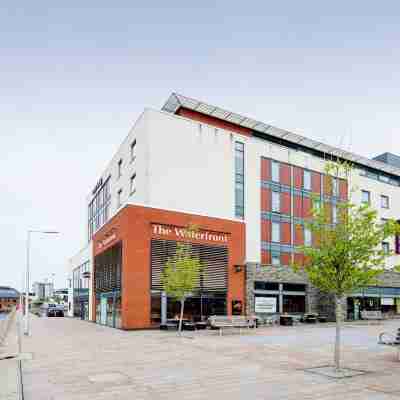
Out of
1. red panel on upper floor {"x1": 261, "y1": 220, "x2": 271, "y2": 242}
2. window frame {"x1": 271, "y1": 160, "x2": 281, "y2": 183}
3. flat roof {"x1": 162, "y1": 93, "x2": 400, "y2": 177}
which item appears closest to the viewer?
flat roof {"x1": 162, "y1": 93, "x2": 400, "y2": 177}

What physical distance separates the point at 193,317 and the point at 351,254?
19.2 metres

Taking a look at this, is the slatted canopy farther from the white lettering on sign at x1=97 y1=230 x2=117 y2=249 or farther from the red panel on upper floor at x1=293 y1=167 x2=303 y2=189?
the red panel on upper floor at x1=293 y1=167 x2=303 y2=189

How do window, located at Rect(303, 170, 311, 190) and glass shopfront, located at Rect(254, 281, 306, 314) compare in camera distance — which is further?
window, located at Rect(303, 170, 311, 190)

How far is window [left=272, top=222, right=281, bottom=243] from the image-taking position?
1558 inches

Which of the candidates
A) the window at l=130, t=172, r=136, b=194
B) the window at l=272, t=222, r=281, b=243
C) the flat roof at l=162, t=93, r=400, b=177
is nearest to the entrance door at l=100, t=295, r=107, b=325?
the window at l=130, t=172, r=136, b=194

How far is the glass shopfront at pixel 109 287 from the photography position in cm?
3135

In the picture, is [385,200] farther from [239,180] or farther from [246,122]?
[239,180]

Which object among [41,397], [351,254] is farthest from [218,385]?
[351,254]

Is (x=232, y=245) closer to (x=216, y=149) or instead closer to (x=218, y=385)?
(x=216, y=149)

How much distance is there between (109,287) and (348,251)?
2431 centimetres

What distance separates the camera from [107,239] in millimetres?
36031

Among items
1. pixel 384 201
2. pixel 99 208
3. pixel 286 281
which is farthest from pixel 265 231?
pixel 99 208

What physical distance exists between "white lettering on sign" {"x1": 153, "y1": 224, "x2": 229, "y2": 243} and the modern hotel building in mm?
69

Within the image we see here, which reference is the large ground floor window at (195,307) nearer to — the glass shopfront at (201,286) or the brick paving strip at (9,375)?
the glass shopfront at (201,286)
